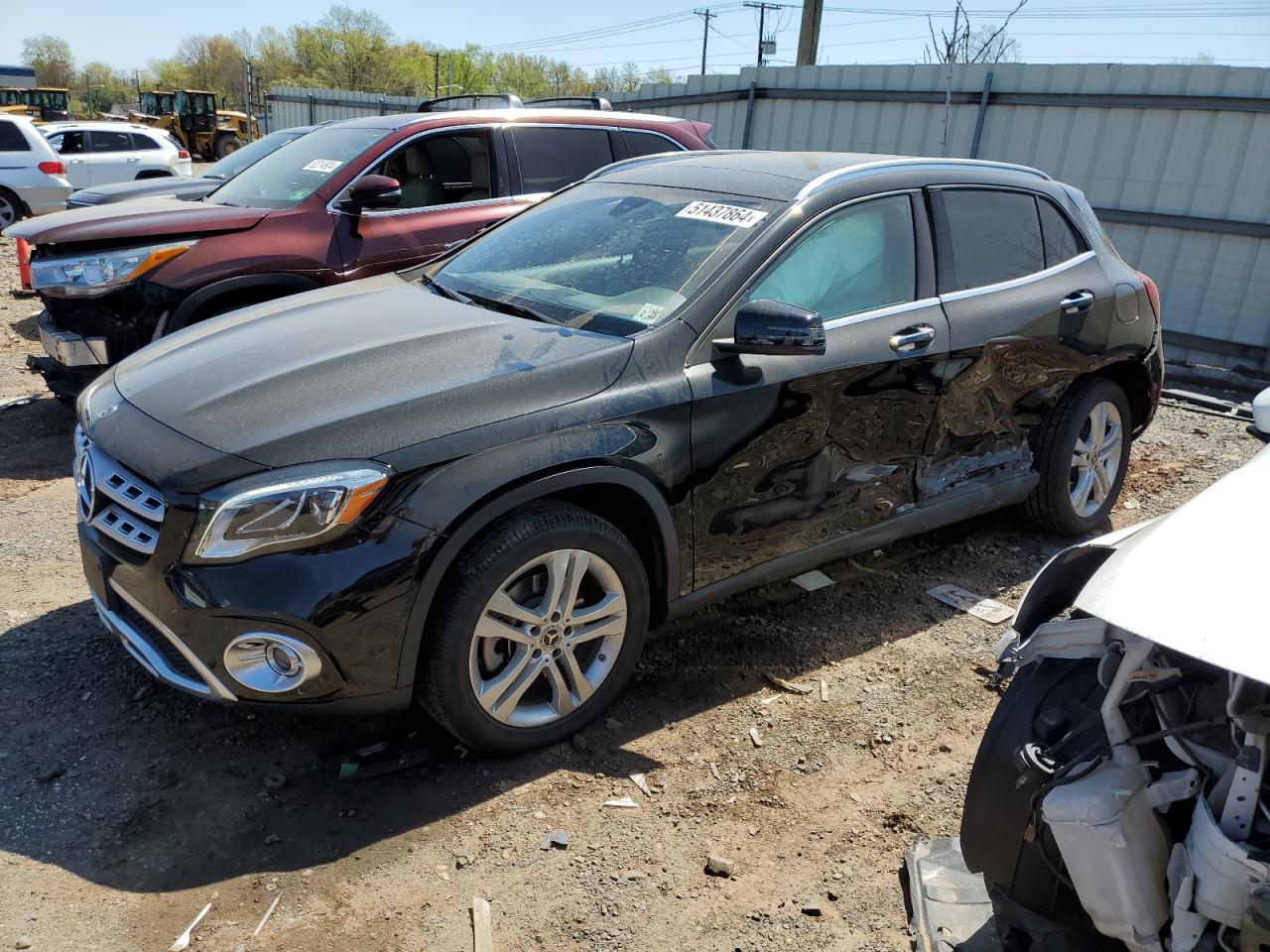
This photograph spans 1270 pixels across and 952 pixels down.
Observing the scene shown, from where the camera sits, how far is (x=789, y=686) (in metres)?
3.62

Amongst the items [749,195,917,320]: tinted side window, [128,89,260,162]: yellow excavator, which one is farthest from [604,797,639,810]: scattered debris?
[128,89,260,162]: yellow excavator

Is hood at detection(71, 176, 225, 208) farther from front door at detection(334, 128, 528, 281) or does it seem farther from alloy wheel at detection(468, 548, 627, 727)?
alloy wheel at detection(468, 548, 627, 727)

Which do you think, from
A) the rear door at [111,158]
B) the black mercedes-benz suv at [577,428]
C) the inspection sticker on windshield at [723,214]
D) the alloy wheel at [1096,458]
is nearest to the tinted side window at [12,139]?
the rear door at [111,158]

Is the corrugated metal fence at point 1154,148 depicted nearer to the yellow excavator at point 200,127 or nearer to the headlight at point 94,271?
the headlight at point 94,271

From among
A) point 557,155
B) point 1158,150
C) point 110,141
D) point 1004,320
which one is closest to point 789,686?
point 1004,320

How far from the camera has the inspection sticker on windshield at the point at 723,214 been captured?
3582 mm

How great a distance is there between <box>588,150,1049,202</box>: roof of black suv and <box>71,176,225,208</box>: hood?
13.5 feet

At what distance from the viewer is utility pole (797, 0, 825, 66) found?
1722 centimetres

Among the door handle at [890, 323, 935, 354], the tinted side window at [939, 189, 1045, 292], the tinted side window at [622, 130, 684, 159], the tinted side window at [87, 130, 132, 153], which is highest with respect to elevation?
the tinted side window at [622, 130, 684, 159]

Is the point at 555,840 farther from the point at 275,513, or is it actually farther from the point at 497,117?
the point at 497,117

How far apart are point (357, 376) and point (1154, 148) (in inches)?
373

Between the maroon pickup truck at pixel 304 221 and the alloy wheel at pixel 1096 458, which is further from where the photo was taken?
the maroon pickup truck at pixel 304 221

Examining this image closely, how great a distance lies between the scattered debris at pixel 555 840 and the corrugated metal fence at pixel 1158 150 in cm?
932

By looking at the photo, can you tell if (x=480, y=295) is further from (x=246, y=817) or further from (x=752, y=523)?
(x=246, y=817)
